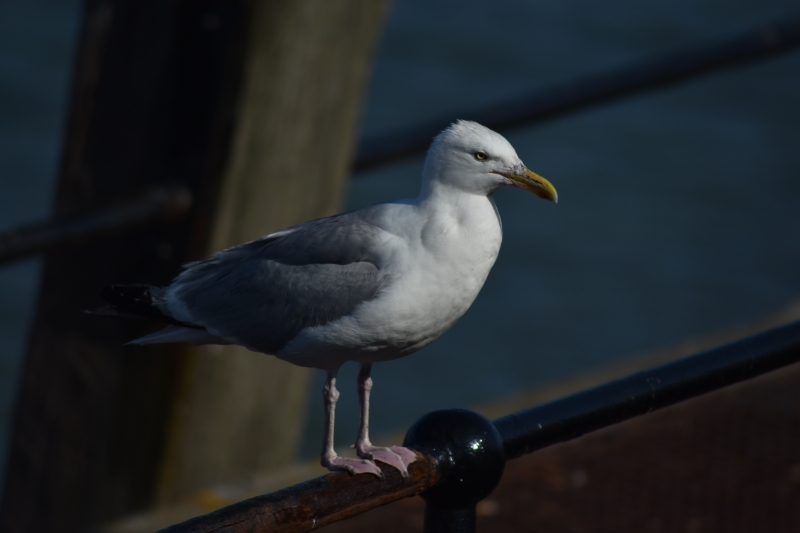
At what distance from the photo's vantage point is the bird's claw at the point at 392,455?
1.52 meters

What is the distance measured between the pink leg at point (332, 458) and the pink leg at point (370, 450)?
0.07 ft

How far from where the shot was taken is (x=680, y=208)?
30.1 feet

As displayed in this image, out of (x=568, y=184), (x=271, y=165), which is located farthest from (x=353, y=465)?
(x=568, y=184)

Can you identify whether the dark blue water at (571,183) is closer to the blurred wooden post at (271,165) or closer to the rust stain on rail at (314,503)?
the blurred wooden post at (271,165)

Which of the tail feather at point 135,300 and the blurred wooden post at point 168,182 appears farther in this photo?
the blurred wooden post at point 168,182

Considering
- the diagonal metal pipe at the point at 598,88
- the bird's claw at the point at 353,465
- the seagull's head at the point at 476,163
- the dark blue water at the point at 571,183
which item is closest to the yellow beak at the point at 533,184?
the seagull's head at the point at 476,163

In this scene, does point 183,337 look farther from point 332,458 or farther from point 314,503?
point 314,503

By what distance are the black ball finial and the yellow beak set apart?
13.6 inches

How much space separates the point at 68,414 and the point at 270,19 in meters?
1.27

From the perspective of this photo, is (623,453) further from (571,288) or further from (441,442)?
(571,288)

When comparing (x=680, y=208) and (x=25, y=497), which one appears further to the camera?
(x=680, y=208)

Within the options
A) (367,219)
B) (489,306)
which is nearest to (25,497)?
(367,219)

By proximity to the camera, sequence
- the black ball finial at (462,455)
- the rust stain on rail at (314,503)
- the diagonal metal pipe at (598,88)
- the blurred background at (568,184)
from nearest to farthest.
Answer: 1. the rust stain on rail at (314,503)
2. the black ball finial at (462,455)
3. the diagonal metal pipe at (598,88)
4. the blurred background at (568,184)

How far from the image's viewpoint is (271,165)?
2910 mm
